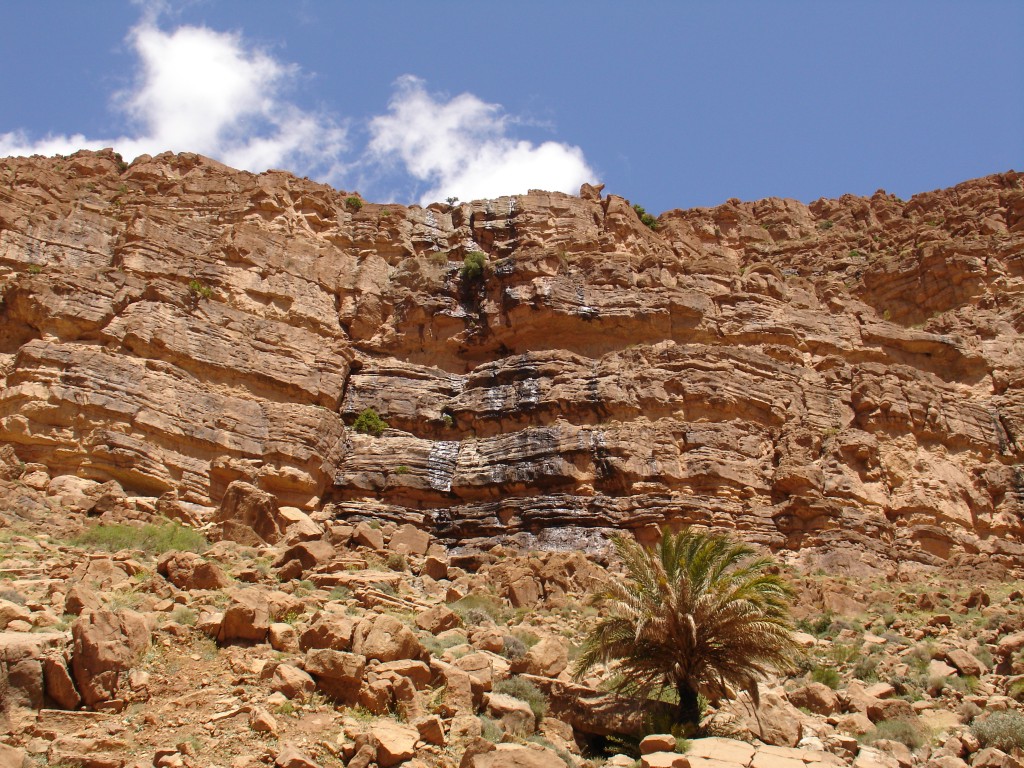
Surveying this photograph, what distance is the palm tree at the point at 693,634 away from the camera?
48.0ft

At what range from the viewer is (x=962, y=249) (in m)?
38.4

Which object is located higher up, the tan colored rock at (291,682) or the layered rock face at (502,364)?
the layered rock face at (502,364)

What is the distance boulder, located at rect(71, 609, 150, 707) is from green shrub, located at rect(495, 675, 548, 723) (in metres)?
4.93

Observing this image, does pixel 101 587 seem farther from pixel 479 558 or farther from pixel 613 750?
pixel 479 558

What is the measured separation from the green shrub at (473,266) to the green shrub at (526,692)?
23.4 m

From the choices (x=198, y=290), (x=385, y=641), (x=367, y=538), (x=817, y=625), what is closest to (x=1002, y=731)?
(x=817, y=625)

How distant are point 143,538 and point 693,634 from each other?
12372 millimetres

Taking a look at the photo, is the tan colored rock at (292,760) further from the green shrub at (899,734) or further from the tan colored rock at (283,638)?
the green shrub at (899,734)

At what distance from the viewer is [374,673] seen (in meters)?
12.9

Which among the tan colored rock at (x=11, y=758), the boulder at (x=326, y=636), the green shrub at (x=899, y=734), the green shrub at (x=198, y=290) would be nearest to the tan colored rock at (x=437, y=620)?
the boulder at (x=326, y=636)

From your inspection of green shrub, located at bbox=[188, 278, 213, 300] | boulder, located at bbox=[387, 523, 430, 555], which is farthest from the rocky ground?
green shrub, located at bbox=[188, 278, 213, 300]

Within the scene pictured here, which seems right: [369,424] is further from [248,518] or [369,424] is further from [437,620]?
[437,620]

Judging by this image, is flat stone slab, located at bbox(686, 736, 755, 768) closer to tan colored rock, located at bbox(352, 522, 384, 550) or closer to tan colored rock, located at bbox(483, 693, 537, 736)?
tan colored rock, located at bbox(483, 693, 537, 736)

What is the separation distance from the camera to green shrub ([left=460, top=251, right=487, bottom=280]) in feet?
118
